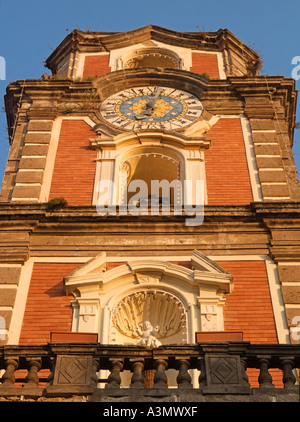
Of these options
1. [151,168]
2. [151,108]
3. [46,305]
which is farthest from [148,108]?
[46,305]

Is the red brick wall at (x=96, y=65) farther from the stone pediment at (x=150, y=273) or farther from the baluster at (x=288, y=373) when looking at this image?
the baluster at (x=288, y=373)

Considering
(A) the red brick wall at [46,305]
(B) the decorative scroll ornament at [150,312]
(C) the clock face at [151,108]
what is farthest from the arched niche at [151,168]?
(B) the decorative scroll ornament at [150,312]

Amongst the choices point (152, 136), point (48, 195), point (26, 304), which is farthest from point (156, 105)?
point (26, 304)

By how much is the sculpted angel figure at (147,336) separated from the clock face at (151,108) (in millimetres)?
7846

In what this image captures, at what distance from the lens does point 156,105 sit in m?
23.0

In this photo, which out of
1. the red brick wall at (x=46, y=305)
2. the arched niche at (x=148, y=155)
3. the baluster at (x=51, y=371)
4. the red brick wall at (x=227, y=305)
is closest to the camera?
the baluster at (x=51, y=371)

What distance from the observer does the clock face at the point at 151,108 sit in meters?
22.0

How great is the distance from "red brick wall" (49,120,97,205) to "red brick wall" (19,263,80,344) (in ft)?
8.56

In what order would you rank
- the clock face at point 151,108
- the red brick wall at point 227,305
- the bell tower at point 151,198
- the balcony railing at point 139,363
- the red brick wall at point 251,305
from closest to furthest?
the balcony railing at point 139,363
the red brick wall at point 251,305
the red brick wall at point 227,305
the bell tower at point 151,198
the clock face at point 151,108

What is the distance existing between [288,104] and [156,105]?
3855 mm

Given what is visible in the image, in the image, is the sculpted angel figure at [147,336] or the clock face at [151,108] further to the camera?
the clock face at [151,108]

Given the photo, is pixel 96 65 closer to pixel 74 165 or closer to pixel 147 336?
pixel 74 165

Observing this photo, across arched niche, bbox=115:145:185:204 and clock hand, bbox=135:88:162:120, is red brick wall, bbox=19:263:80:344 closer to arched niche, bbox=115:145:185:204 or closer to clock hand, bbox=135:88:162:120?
arched niche, bbox=115:145:185:204

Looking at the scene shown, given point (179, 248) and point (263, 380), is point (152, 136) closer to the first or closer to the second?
point (179, 248)
